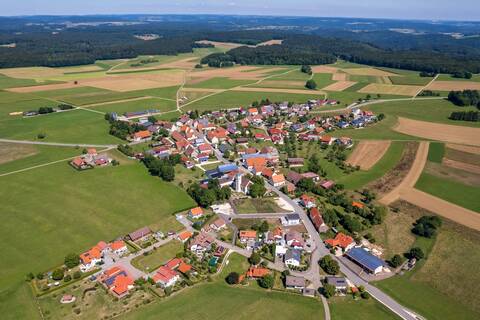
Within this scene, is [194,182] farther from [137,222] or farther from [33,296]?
[33,296]

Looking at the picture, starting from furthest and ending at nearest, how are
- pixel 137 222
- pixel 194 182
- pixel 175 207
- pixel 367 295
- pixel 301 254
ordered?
pixel 194 182
pixel 175 207
pixel 137 222
pixel 301 254
pixel 367 295

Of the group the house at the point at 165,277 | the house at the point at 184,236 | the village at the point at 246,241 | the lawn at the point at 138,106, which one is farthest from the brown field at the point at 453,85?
the house at the point at 165,277

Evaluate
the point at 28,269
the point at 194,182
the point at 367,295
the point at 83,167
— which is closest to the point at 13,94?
the point at 83,167

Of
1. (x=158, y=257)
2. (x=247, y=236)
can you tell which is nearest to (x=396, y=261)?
(x=247, y=236)

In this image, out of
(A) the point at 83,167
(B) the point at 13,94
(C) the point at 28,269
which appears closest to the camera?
(C) the point at 28,269

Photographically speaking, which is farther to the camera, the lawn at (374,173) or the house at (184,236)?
the lawn at (374,173)

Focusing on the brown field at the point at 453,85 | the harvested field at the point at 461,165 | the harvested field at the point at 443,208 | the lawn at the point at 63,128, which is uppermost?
the brown field at the point at 453,85

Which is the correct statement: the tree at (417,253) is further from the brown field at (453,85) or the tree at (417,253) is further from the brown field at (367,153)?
the brown field at (453,85)
